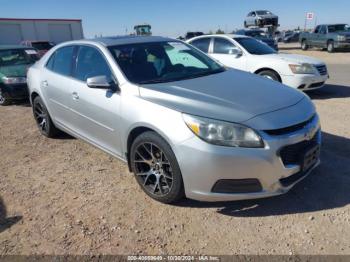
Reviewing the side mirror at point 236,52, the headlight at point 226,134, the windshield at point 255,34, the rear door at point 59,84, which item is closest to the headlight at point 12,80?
the rear door at point 59,84

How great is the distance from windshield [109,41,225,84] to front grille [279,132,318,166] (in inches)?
60.2

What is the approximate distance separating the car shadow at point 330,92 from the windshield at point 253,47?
152 centimetres

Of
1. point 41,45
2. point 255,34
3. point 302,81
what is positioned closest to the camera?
point 302,81

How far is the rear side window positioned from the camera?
4.86m

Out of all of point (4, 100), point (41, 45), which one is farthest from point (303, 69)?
point (41, 45)

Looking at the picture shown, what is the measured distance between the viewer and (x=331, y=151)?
186 inches

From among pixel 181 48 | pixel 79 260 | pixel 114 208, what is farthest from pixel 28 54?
pixel 79 260

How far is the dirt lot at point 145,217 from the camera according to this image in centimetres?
302

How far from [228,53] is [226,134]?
21.2ft

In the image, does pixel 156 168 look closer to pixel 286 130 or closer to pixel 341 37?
pixel 286 130

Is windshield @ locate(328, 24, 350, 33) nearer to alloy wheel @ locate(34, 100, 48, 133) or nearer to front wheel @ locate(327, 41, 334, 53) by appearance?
front wheel @ locate(327, 41, 334, 53)

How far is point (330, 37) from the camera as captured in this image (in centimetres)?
2245

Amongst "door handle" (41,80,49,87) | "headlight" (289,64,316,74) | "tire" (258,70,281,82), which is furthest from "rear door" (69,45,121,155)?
"headlight" (289,64,316,74)

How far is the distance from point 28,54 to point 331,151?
868 cm
